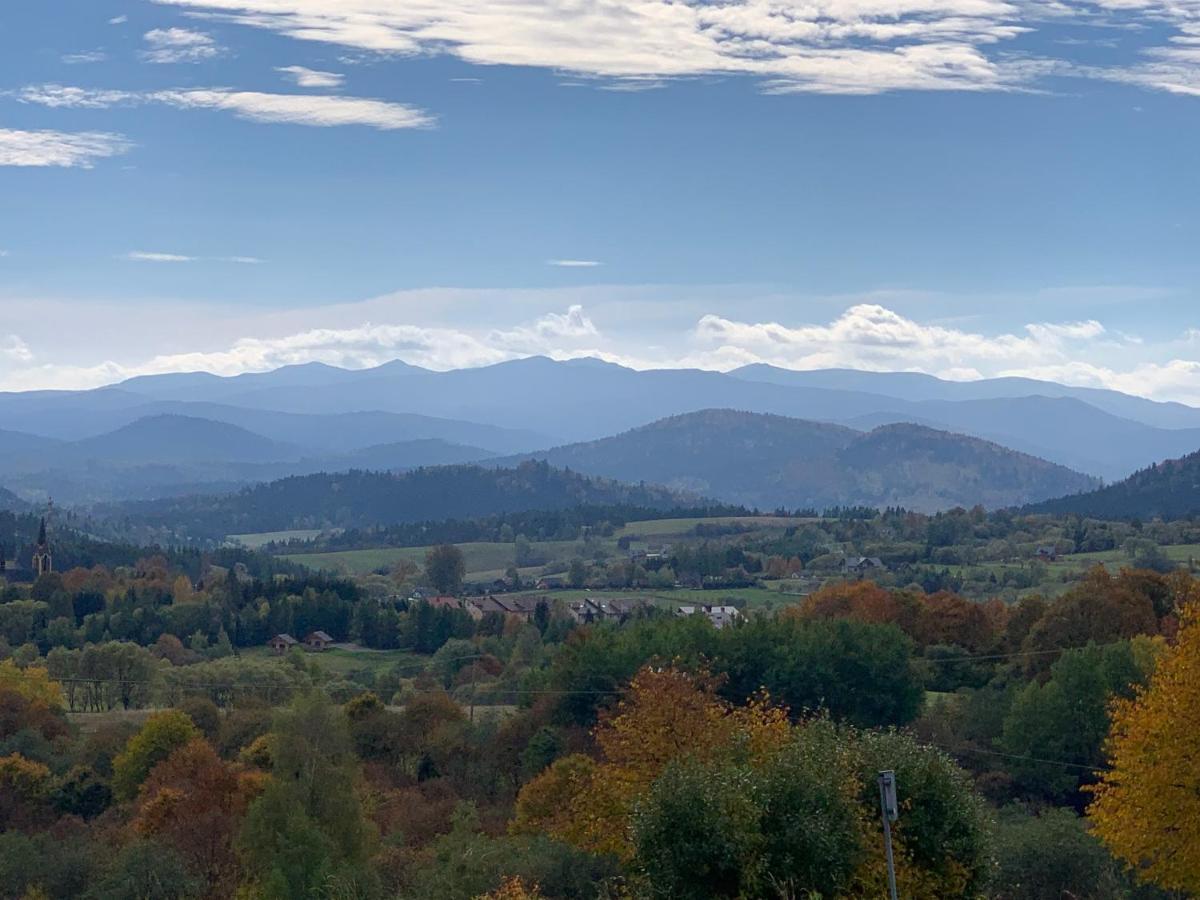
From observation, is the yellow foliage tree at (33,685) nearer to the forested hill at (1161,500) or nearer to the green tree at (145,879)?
the green tree at (145,879)

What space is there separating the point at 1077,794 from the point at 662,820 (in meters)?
28.4

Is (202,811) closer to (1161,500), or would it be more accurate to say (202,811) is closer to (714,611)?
(714,611)

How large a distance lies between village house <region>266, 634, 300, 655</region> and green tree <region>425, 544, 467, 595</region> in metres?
54.6

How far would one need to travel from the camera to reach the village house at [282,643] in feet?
320

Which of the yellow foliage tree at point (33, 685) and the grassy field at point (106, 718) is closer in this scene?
the grassy field at point (106, 718)

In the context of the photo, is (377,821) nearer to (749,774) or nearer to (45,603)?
(749,774)

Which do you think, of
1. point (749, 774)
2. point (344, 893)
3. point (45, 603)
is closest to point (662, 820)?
point (749, 774)

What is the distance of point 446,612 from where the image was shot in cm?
10406

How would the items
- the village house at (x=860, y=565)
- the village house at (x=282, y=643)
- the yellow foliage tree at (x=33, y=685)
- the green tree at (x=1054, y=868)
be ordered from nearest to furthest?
the green tree at (x=1054, y=868) < the yellow foliage tree at (x=33, y=685) < the village house at (x=282, y=643) < the village house at (x=860, y=565)

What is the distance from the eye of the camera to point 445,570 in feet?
525

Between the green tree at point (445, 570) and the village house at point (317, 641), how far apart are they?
53200mm

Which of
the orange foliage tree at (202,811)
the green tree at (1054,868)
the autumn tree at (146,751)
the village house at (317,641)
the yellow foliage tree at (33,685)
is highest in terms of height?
the green tree at (1054,868)

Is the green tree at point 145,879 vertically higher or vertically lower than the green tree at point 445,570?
higher

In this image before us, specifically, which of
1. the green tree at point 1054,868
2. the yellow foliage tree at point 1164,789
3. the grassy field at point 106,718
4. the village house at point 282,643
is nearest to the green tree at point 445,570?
the village house at point 282,643
